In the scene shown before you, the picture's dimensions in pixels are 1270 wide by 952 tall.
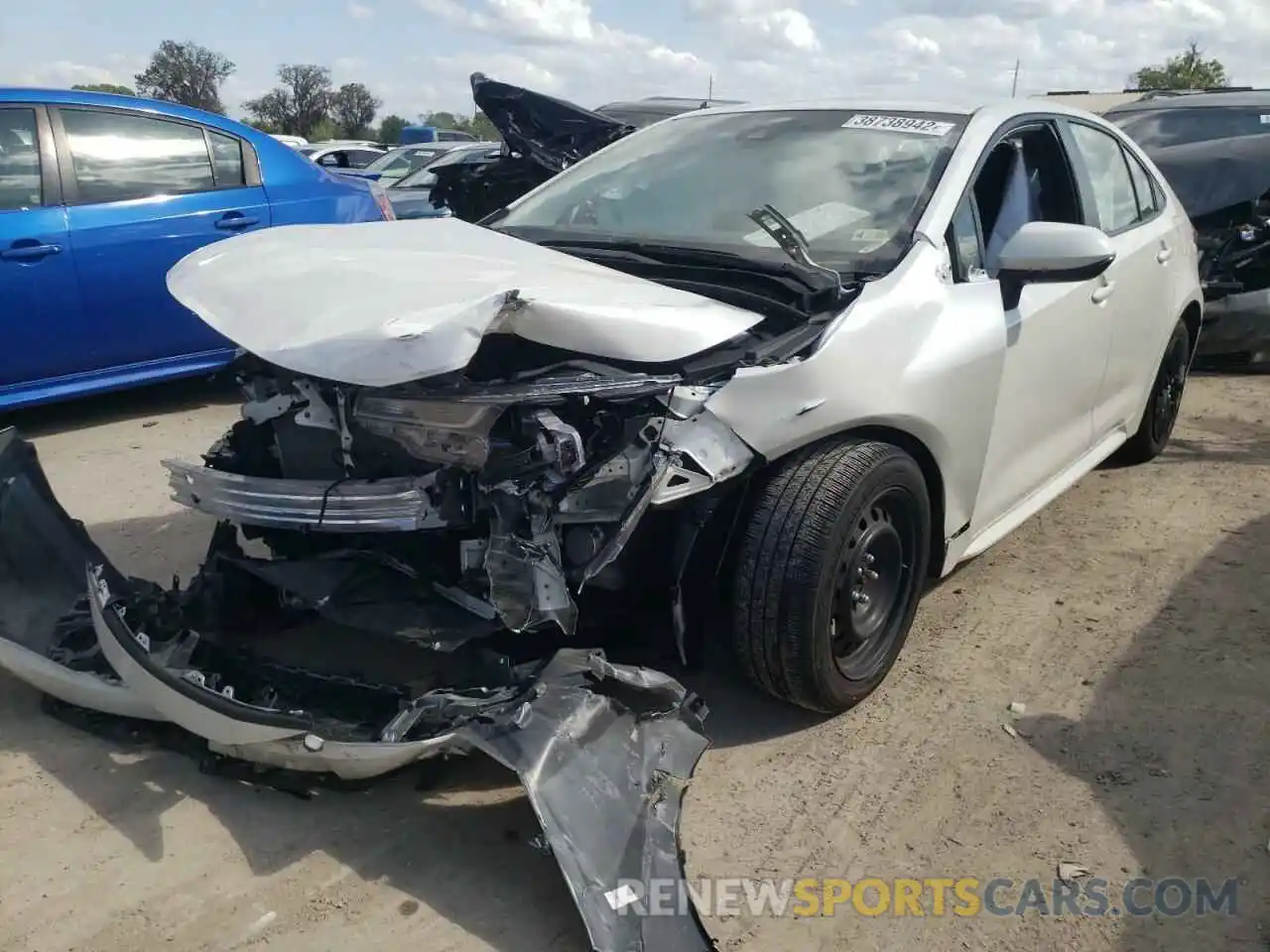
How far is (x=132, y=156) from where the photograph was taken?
17.5ft

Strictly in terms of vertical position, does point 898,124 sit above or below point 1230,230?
above

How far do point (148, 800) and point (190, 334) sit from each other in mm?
3489

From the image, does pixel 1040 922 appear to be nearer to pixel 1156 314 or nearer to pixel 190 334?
Result: pixel 1156 314

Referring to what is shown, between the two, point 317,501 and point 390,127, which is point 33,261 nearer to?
point 317,501

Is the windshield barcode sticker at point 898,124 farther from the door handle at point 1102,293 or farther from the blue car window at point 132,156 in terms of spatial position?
the blue car window at point 132,156

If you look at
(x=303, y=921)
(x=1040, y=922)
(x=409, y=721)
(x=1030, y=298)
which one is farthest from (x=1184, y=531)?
(x=303, y=921)

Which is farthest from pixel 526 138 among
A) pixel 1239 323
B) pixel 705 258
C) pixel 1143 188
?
pixel 1239 323

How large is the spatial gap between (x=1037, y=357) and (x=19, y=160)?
4.73 m

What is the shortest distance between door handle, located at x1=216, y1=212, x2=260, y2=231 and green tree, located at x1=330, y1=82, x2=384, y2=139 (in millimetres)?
56814

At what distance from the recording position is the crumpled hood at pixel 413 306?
217 centimetres

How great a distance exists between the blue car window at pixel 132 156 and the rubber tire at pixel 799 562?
4195 millimetres

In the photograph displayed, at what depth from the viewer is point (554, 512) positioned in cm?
238

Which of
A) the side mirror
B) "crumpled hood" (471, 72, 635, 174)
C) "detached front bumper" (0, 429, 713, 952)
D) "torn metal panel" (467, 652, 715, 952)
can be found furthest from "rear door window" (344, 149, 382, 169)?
"torn metal panel" (467, 652, 715, 952)

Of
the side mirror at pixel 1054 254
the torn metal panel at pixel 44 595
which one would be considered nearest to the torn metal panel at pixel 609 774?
the torn metal panel at pixel 44 595
